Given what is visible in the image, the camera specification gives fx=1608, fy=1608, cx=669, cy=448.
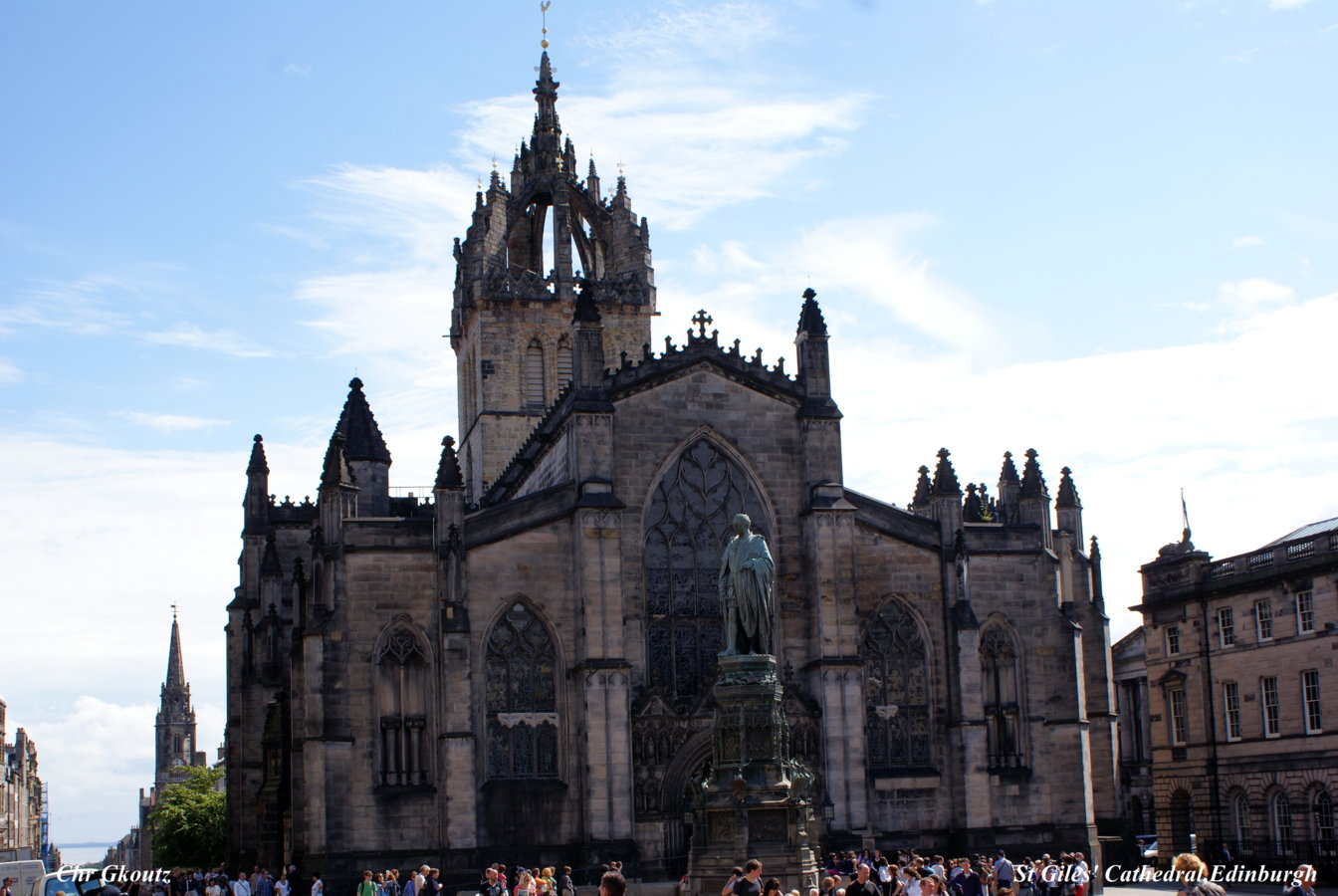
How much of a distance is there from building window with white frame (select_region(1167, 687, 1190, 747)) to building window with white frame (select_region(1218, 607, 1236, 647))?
2704 millimetres

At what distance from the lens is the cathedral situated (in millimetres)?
38156

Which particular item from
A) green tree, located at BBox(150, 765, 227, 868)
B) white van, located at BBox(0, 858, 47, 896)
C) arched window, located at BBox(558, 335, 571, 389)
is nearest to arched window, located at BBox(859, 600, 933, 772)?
white van, located at BBox(0, 858, 47, 896)

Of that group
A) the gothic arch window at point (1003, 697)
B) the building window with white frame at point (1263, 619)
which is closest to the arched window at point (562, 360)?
the gothic arch window at point (1003, 697)

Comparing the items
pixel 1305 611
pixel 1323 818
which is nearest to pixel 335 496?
pixel 1305 611

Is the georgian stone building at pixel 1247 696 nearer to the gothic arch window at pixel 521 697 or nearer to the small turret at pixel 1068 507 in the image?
the small turret at pixel 1068 507

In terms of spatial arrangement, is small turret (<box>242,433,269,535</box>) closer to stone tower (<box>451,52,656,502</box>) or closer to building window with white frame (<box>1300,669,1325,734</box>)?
stone tower (<box>451,52,656,502</box>)

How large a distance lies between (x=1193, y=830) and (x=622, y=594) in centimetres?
2379

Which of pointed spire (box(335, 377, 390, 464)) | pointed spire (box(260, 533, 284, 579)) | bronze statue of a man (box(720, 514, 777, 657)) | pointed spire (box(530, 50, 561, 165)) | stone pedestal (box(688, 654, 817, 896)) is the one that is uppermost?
pointed spire (box(530, 50, 561, 165))

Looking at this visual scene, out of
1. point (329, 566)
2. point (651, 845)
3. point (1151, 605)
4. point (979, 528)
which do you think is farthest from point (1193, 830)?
point (329, 566)

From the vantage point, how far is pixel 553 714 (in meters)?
39.3

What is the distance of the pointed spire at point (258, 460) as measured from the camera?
54156 millimetres

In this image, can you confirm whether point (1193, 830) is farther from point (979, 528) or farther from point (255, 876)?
point (255, 876)

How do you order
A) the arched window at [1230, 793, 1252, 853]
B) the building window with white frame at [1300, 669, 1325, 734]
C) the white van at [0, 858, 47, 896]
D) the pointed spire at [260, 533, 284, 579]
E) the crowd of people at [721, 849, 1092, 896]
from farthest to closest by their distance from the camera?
1. the arched window at [1230, 793, 1252, 853]
2. the pointed spire at [260, 533, 284, 579]
3. the building window with white frame at [1300, 669, 1325, 734]
4. the white van at [0, 858, 47, 896]
5. the crowd of people at [721, 849, 1092, 896]

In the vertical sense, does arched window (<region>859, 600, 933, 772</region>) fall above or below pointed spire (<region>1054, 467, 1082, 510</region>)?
below
